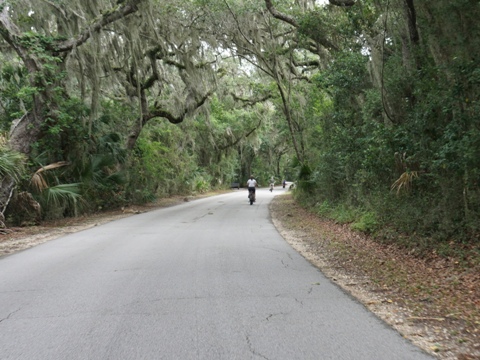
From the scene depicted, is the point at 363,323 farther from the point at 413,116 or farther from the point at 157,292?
the point at 413,116

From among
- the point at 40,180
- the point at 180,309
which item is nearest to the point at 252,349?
the point at 180,309

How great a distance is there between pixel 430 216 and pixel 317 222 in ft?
19.1

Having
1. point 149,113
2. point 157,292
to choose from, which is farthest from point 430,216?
point 149,113

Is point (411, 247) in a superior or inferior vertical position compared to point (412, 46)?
inferior

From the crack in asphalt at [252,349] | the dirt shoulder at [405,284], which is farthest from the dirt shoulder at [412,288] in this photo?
the crack in asphalt at [252,349]

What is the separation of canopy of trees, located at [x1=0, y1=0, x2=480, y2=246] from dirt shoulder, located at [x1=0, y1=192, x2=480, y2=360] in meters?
0.91

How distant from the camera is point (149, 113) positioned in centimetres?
2047

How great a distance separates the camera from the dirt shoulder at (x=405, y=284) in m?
3.88

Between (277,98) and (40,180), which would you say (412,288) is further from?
(277,98)

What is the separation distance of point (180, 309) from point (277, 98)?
771 inches

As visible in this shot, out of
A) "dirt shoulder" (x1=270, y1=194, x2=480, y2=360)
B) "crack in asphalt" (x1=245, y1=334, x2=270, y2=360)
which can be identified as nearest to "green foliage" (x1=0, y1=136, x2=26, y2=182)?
"dirt shoulder" (x1=270, y1=194, x2=480, y2=360)

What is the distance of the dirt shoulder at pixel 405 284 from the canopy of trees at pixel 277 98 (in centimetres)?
91

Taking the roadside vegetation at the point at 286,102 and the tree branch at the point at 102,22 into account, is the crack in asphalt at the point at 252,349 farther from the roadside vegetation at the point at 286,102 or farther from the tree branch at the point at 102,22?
the tree branch at the point at 102,22

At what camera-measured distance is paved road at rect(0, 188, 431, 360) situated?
3553 mm
